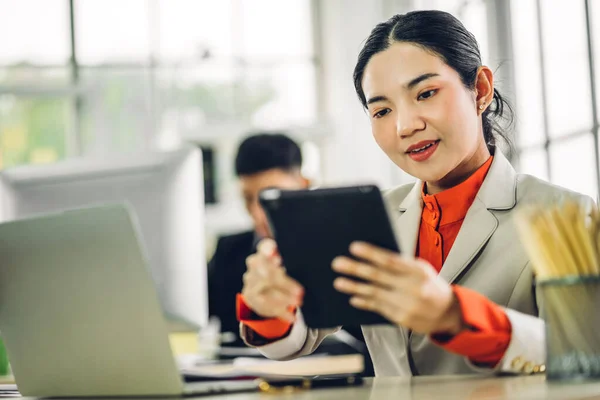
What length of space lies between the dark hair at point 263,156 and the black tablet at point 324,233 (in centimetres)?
209

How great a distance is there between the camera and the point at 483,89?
1612 mm

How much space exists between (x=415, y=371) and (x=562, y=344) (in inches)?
20.5

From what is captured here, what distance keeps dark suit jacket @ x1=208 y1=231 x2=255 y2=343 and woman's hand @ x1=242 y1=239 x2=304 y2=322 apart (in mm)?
2334

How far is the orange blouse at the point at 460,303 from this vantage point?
1.07 metres

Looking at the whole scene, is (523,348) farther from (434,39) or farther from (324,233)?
(434,39)

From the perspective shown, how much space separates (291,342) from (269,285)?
0.27m

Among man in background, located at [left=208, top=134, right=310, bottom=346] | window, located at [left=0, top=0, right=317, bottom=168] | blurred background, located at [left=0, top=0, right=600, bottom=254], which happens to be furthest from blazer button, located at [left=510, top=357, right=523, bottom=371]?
window, located at [left=0, top=0, right=317, bottom=168]

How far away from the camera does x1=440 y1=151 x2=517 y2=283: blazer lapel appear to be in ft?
4.85

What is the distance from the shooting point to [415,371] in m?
1.49

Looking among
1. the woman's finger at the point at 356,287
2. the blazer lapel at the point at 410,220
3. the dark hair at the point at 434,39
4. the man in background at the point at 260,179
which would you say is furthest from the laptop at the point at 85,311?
the man in background at the point at 260,179

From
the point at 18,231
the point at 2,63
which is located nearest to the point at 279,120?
the point at 2,63

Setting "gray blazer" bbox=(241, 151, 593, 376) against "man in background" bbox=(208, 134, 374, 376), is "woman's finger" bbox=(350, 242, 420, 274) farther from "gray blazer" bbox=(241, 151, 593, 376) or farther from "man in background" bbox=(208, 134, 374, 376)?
"man in background" bbox=(208, 134, 374, 376)

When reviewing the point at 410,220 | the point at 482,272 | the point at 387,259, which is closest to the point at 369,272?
the point at 387,259

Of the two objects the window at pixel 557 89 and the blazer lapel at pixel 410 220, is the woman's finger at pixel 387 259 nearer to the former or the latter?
the blazer lapel at pixel 410 220
